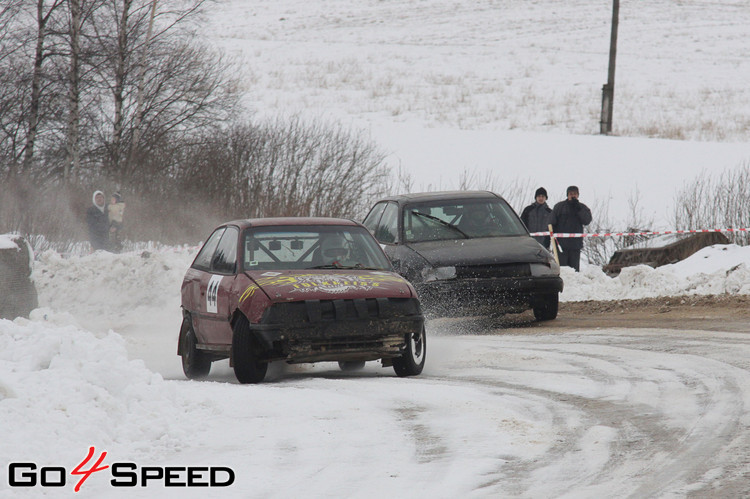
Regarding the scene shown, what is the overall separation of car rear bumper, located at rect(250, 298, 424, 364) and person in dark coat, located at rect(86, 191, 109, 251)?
478 inches

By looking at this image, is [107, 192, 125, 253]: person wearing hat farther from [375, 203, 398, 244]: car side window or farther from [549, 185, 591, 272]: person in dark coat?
[549, 185, 591, 272]: person in dark coat

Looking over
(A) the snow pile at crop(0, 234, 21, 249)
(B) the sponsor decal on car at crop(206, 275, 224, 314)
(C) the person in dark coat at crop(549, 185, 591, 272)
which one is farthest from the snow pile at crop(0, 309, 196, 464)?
(C) the person in dark coat at crop(549, 185, 591, 272)

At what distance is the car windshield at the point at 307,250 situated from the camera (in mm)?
9398

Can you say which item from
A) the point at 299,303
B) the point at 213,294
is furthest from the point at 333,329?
the point at 213,294

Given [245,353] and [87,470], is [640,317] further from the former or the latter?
[87,470]

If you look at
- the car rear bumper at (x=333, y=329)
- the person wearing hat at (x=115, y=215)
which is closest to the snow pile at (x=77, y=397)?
the car rear bumper at (x=333, y=329)

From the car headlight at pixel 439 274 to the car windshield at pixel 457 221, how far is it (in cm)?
96

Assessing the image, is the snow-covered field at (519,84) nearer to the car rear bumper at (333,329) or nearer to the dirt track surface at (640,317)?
the dirt track surface at (640,317)

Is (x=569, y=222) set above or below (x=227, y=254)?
above

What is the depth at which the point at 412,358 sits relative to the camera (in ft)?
29.5

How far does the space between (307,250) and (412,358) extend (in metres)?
1.43

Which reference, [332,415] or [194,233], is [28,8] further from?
[332,415]

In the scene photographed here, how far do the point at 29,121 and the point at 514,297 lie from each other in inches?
717

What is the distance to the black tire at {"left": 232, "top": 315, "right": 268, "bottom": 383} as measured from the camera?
338 inches
